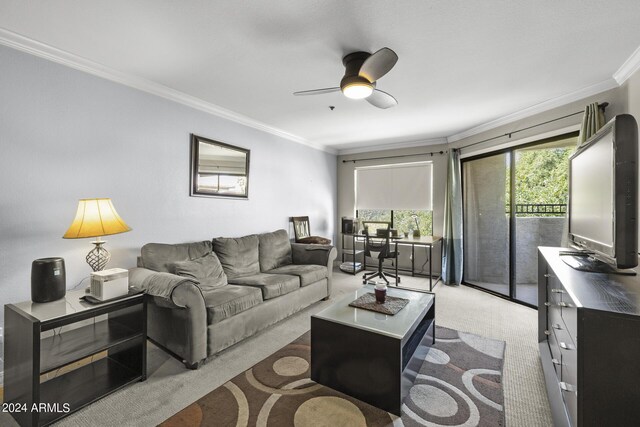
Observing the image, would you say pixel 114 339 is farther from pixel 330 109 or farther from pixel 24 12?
pixel 330 109

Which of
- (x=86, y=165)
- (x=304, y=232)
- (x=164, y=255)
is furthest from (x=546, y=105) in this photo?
(x=86, y=165)

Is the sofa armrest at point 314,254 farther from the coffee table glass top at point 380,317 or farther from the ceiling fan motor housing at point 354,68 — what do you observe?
the ceiling fan motor housing at point 354,68

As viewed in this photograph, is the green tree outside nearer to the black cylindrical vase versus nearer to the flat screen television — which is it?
the flat screen television

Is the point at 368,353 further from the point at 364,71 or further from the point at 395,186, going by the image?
the point at 395,186

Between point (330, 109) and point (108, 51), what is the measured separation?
224cm

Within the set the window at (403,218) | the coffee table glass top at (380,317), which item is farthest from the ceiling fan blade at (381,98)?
the window at (403,218)

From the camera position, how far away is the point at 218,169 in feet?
11.6

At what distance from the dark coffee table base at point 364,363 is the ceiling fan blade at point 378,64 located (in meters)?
1.82

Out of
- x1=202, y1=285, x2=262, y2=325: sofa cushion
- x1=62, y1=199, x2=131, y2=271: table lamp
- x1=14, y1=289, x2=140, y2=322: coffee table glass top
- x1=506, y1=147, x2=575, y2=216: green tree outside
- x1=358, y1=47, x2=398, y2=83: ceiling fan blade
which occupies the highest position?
x1=358, y1=47, x2=398, y2=83: ceiling fan blade

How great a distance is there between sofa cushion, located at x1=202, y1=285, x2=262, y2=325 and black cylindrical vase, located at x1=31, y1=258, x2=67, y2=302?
95cm

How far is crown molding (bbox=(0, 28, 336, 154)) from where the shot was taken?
2052 millimetres

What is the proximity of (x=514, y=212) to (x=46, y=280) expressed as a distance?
482 cm

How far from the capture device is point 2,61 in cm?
202

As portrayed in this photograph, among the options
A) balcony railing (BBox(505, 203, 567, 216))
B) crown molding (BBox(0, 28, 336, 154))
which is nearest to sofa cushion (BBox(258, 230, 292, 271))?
crown molding (BBox(0, 28, 336, 154))
